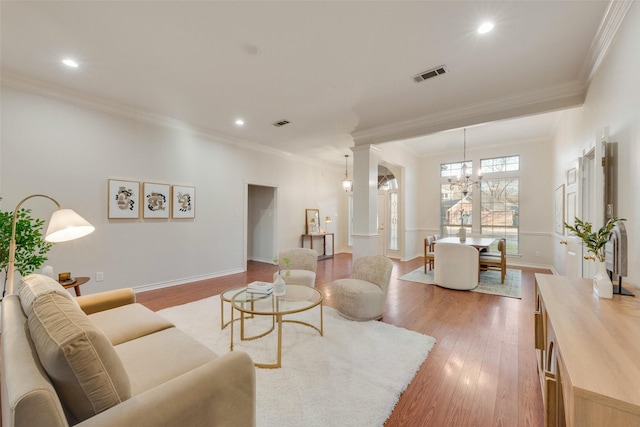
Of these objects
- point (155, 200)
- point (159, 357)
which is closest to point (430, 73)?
point (159, 357)

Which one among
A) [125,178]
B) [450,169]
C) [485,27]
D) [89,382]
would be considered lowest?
[89,382]

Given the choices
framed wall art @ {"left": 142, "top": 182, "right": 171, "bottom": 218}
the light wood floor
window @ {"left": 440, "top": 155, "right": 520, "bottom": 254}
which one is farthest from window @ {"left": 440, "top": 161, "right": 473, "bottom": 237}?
framed wall art @ {"left": 142, "top": 182, "right": 171, "bottom": 218}

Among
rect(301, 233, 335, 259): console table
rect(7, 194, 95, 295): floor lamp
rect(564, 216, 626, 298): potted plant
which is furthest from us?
rect(301, 233, 335, 259): console table

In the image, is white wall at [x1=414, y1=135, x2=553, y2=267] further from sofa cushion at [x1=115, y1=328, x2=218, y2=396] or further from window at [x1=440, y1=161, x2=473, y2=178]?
sofa cushion at [x1=115, y1=328, x2=218, y2=396]

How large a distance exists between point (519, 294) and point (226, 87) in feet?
17.2

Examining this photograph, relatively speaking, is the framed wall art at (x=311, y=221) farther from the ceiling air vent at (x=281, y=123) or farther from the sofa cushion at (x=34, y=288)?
the sofa cushion at (x=34, y=288)

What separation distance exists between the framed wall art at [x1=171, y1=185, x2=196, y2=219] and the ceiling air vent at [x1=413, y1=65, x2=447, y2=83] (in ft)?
13.3

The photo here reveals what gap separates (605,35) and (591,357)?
8.89 ft

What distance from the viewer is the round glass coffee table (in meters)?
2.14

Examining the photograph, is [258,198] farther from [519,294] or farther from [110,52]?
[519,294]

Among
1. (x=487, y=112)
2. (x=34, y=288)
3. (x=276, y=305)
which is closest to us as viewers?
(x=34, y=288)

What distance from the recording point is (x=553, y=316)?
50.7 inches

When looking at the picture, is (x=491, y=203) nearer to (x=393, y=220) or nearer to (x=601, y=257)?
(x=393, y=220)

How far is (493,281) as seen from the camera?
4785mm
